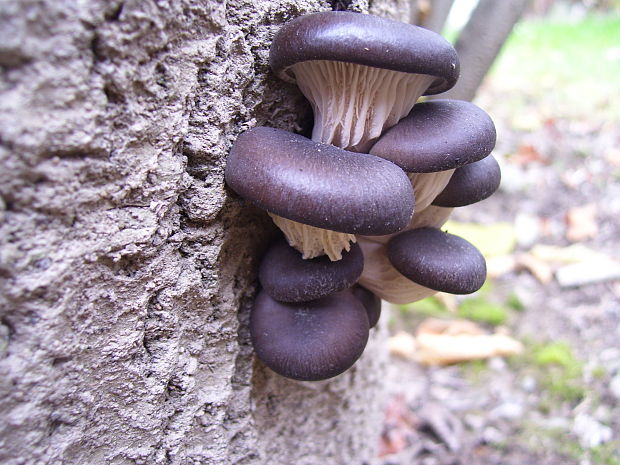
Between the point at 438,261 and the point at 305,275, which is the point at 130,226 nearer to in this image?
the point at 305,275

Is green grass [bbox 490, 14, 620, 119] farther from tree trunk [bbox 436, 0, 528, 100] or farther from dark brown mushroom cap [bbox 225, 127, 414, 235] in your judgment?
dark brown mushroom cap [bbox 225, 127, 414, 235]

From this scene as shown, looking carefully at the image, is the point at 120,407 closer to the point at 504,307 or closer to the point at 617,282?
the point at 504,307

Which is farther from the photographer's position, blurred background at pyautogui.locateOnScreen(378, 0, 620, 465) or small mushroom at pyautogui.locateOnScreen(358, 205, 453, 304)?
blurred background at pyautogui.locateOnScreen(378, 0, 620, 465)

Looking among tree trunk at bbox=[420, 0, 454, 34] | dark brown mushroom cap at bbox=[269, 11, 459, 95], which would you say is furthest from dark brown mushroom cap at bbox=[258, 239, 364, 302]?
tree trunk at bbox=[420, 0, 454, 34]

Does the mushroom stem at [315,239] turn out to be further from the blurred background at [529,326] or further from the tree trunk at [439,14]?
the tree trunk at [439,14]

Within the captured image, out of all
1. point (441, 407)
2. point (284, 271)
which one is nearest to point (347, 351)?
point (284, 271)

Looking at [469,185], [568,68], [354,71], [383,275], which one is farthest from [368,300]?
[568,68]

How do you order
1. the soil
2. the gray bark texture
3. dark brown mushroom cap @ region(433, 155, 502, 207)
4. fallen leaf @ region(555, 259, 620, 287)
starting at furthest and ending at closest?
fallen leaf @ region(555, 259, 620, 287)
the soil
dark brown mushroom cap @ region(433, 155, 502, 207)
the gray bark texture

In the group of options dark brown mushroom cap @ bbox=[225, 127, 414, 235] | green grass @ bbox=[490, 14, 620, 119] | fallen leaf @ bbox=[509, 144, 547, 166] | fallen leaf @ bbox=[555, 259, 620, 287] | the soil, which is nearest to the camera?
dark brown mushroom cap @ bbox=[225, 127, 414, 235]
